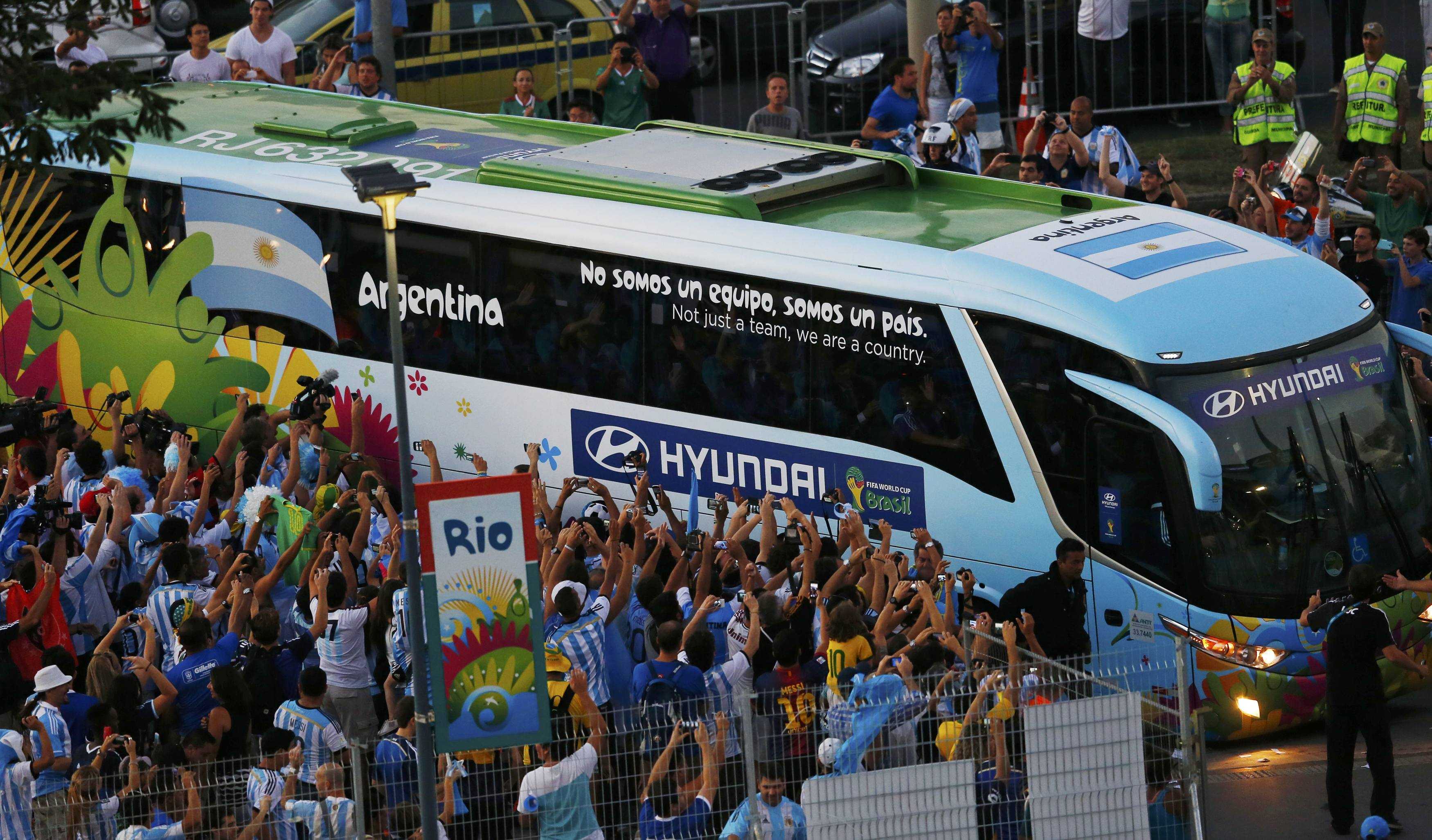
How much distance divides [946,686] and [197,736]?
3648 millimetres

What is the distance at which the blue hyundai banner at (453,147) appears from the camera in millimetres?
15055

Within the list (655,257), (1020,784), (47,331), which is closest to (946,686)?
(1020,784)

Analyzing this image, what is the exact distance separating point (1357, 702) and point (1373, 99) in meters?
9.76

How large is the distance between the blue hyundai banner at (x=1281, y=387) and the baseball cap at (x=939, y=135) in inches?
223

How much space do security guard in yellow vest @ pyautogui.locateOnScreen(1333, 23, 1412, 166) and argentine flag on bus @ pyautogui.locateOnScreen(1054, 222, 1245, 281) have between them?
673 cm

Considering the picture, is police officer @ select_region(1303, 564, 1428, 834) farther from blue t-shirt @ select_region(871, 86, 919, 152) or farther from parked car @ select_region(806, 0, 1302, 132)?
parked car @ select_region(806, 0, 1302, 132)

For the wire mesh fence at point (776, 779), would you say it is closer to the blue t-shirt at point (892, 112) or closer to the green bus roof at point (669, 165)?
the green bus roof at point (669, 165)

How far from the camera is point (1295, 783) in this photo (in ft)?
36.7

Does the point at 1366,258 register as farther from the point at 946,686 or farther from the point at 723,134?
the point at 946,686

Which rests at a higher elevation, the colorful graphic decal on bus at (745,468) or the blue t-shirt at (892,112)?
the blue t-shirt at (892,112)

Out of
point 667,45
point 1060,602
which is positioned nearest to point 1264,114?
point 667,45

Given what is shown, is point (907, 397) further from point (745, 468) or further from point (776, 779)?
point (776, 779)

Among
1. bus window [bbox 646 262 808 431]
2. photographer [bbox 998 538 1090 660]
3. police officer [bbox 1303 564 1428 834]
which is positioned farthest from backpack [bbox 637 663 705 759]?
police officer [bbox 1303 564 1428 834]

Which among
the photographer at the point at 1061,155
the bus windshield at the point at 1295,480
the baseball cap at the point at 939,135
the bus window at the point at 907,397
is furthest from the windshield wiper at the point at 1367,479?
the baseball cap at the point at 939,135
